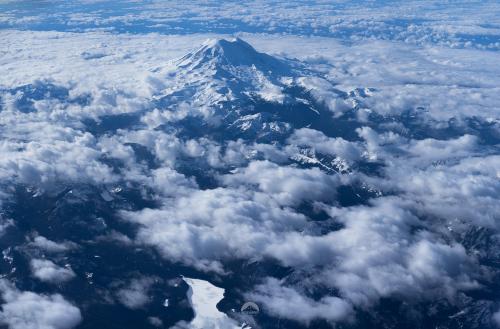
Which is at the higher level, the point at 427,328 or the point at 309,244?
the point at 309,244

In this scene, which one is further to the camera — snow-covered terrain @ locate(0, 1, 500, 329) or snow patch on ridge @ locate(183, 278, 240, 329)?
snow-covered terrain @ locate(0, 1, 500, 329)

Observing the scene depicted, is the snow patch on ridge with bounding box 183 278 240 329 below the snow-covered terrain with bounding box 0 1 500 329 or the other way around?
below

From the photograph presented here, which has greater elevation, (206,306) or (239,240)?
(239,240)

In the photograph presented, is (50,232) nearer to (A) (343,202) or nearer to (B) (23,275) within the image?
(B) (23,275)

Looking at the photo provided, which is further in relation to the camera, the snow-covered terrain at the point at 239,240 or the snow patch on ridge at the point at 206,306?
the snow-covered terrain at the point at 239,240

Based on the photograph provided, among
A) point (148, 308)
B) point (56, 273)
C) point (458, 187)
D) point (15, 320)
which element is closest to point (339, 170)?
point (458, 187)

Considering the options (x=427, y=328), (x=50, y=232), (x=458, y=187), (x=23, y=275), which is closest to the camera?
(x=427, y=328)

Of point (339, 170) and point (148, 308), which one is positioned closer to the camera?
point (148, 308)

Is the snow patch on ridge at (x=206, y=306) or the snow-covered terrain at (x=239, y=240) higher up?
the snow-covered terrain at (x=239, y=240)

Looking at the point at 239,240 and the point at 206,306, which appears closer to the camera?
the point at 206,306

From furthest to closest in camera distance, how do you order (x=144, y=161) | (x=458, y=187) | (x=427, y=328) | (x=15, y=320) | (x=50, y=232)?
(x=144, y=161), (x=458, y=187), (x=50, y=232), (x=427, y=328), (x=15, y=320)
